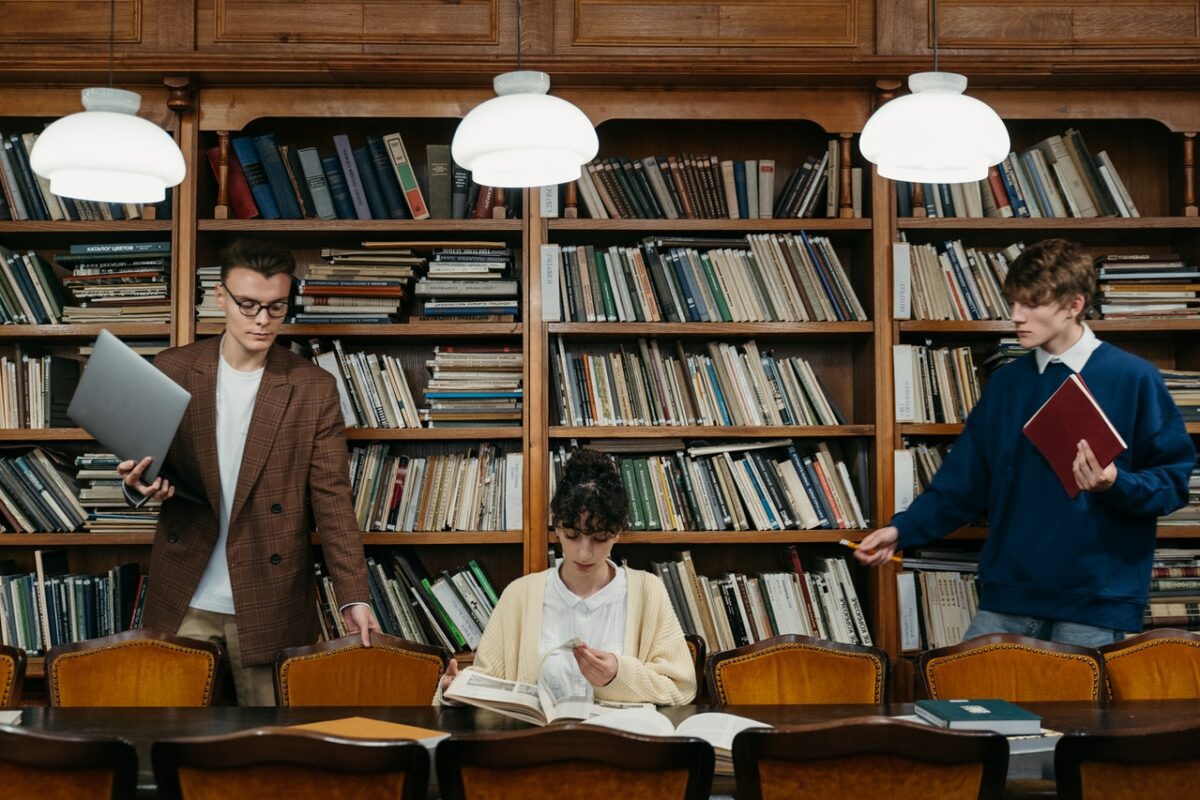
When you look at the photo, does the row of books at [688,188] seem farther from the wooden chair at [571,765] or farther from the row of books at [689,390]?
the wooden chair at [571,765]

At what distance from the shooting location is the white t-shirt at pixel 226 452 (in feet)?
9.39

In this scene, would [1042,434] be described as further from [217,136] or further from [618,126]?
[217,136]

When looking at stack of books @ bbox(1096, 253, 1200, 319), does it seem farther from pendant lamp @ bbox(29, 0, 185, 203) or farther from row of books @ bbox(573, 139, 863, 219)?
A: pendant lamp @ bbox(29, 0, 185, 203)

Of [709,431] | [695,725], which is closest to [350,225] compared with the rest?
[709,431]

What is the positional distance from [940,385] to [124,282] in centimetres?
265

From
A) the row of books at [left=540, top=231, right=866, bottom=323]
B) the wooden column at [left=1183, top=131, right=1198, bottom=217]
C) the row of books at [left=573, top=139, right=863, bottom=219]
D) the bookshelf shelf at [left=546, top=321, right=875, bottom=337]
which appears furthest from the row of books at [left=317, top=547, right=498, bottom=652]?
the wooden column at [left=1183, top=131, right=1198, bottom=217]

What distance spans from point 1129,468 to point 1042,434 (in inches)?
12.3

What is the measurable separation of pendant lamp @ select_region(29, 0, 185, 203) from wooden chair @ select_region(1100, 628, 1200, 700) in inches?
96.9

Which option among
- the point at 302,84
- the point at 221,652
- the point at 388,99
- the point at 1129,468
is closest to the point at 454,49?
the point at 388,99

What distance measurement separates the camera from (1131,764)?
5.16ft

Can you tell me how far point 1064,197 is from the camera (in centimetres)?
359

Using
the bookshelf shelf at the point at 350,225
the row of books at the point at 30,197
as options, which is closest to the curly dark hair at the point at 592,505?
the bookshelf shelf at the point at 350,225

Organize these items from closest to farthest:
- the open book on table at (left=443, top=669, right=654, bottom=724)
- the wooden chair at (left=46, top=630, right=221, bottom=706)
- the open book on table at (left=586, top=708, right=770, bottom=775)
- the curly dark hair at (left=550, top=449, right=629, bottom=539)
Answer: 1. the open book on table at (left=586, top=708, right=770, bottom=775)
2. the open book on table at (left=443, top=669, right=654, bottom=724)
3. the curly dark hair at (left=550, top=449, right=629, bottom=539)
4. the wooden chair at (left=46, top=630, right=221, bottom=706)

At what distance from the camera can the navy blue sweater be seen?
2.75 meters
